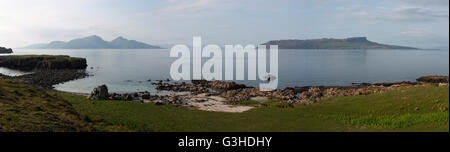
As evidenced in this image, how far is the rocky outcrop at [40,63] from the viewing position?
463 feet

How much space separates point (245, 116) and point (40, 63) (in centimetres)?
14611

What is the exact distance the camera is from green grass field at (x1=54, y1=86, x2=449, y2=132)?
94.8 ft

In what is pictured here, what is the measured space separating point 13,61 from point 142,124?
160 metres

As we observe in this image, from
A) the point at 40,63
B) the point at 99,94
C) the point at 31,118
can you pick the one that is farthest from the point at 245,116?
the point at 40,63

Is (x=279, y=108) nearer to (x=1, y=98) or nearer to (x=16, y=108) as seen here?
(x=16, y=108)

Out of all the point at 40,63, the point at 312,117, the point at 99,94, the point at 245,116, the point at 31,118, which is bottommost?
the point at 245,116

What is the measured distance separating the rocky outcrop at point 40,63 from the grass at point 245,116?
369ft

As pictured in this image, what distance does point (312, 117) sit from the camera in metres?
35.9

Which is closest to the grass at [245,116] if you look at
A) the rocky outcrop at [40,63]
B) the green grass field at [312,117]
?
the green grass field at [312,117]

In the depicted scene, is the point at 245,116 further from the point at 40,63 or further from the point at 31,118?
the point at 40,63

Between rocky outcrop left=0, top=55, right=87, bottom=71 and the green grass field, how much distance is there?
11342 centimetres
